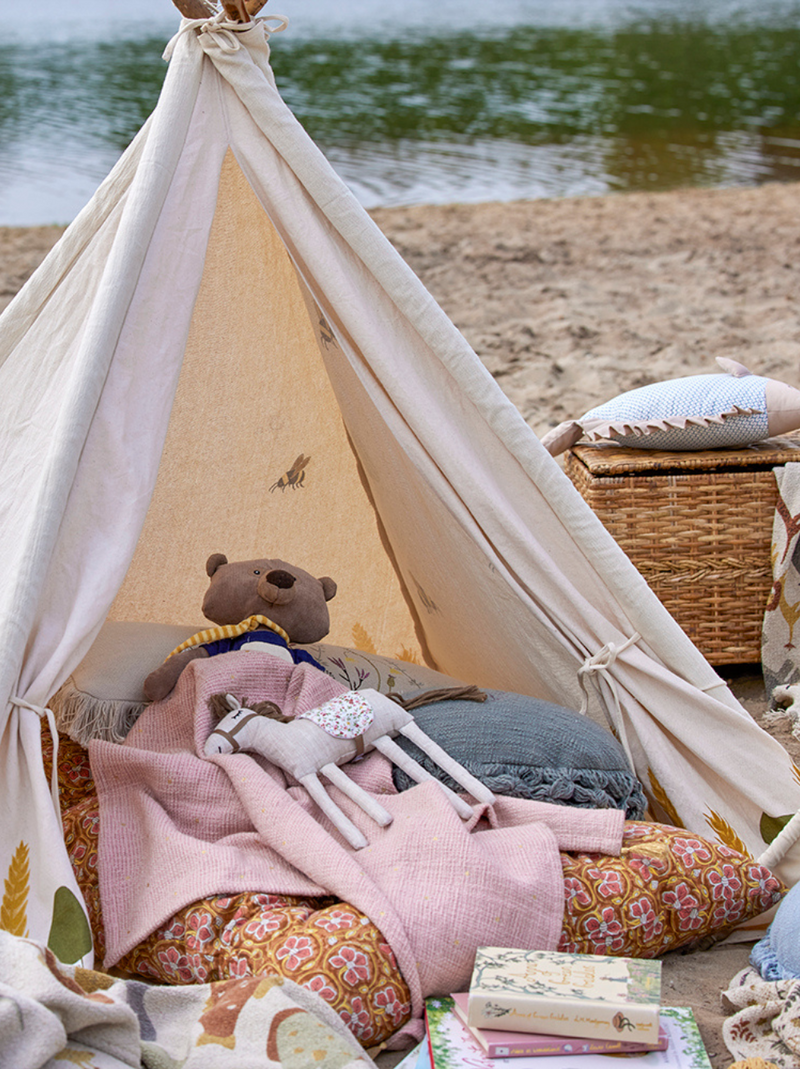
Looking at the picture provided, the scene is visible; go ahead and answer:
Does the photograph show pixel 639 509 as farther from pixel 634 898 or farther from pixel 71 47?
pixel 71 47

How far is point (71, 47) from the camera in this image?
2041 centimetres

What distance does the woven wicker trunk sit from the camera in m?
2.89

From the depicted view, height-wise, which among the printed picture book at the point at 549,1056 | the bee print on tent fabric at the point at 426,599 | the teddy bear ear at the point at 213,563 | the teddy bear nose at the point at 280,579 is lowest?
the printed picture book at the point at 549,1056

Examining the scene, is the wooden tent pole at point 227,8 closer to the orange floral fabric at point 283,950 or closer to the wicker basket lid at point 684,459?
the wicker basket lid at point 684,459

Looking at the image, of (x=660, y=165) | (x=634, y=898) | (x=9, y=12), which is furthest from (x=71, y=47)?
(x=634, y=898)

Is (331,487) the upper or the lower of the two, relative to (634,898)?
upper

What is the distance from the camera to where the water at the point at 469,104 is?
32.7ft

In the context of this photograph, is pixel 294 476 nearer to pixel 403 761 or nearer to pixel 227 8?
pixel 403 761

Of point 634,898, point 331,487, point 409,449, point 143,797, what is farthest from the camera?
point 331,487

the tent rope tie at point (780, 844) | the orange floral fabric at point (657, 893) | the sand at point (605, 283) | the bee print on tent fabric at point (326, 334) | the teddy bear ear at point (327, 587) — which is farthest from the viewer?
the sand at point (605, 283)

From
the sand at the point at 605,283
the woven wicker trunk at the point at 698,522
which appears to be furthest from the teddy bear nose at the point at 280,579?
the sand at the point at 605,283

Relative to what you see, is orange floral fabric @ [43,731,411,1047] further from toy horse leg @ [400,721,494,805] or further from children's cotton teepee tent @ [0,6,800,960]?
toy horse leg @ [400,721,494,805]

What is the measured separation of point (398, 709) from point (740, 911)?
0.70 meters

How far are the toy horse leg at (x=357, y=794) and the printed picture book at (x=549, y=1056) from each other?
0.36 metres
